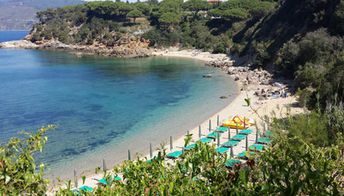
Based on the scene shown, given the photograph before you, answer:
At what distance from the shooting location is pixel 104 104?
1714 inches

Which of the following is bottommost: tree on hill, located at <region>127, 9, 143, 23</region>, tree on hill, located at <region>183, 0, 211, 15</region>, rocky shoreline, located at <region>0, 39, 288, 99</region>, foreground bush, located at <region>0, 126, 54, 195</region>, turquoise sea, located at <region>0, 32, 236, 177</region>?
turquoise sea, located at <region>0, 32, 236, 177</region>

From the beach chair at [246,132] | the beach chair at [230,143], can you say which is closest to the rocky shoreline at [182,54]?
the beach chair at [246,132]

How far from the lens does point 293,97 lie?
38281mm

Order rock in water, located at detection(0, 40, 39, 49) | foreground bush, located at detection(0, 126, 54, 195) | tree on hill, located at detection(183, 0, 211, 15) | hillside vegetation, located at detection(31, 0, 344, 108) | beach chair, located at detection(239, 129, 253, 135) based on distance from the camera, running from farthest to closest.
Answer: rock in water, located at detection(0, 40, 39, 49) → tree on hill, located at detection(183, 0, 211, 15) → hillside vegetation, located at detection(31, 0, 344, 108) → beach chair, located at detection(239, 129, 253, 135) → foreground bush, located at detection(0, 126, 54, 195)

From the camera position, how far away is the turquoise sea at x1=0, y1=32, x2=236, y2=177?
2928 centimetres

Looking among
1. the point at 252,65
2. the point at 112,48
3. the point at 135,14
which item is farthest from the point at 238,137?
the point at 135,14

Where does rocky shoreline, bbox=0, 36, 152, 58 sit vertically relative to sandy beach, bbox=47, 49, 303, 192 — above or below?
above

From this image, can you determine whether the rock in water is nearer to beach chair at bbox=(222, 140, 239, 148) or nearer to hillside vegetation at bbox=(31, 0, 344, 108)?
hillside vegetation at bbox=(31, 0, 344, 108)

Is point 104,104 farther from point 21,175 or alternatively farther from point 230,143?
point 21,175

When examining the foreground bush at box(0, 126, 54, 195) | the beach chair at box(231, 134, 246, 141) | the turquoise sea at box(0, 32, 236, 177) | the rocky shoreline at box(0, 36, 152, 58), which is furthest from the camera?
the rocky shoreline at box(0, 36, 152, 58)

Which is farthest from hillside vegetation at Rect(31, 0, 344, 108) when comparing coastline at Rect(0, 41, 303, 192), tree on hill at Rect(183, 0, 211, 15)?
coastline at Rect(0, 41, 303, 192)

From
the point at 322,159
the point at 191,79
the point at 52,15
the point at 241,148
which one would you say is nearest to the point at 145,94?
the point at 191,79

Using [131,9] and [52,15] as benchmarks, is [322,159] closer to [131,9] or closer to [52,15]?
[131,9]

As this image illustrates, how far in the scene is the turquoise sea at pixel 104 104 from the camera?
29.3 m
